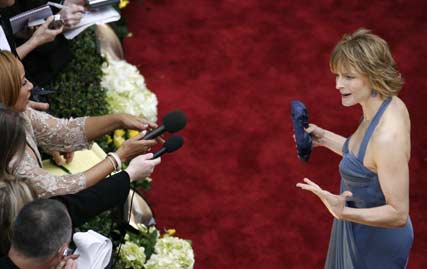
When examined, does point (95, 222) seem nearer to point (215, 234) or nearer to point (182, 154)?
point (215, 234)

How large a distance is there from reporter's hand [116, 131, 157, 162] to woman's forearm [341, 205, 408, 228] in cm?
93

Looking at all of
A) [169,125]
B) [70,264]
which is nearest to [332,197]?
[169,125]

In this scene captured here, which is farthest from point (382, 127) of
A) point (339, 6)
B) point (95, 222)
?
point (339, 6)

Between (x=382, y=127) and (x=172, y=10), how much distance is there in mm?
4032

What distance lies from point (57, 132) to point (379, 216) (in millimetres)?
1600

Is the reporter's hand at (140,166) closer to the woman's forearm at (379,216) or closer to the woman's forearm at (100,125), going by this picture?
the woman's forearm at (100,125)

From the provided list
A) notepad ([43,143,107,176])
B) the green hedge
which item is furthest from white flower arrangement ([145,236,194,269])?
the green hedge

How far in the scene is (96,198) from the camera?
320cm

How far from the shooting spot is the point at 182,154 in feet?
18.3

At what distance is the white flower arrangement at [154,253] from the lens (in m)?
4.02

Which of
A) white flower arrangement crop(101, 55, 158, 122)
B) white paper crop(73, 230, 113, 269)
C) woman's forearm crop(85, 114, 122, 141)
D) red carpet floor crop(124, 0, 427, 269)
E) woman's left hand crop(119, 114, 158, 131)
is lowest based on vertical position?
red carpet floor crop(124, 0, 427, 269)

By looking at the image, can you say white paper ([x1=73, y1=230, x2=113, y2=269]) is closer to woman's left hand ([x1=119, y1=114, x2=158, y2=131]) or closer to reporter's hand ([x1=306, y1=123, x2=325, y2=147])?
woman's left hand ([x1=119, y1=114, x2=158, y2=131])

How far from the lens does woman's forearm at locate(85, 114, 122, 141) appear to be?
3.76m

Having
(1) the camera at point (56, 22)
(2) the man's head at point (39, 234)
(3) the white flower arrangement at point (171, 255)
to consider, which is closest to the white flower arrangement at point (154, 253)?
(3) the white flower arrangement at point (171, 255)
